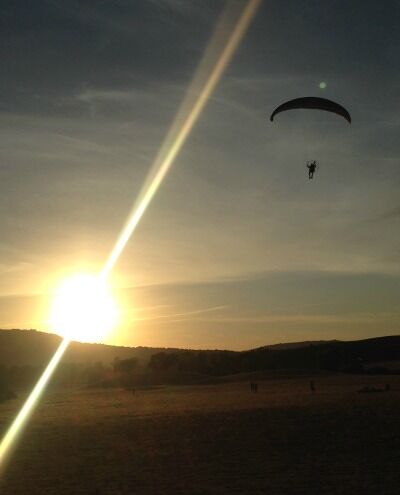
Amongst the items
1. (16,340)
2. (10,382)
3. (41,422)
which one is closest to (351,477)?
(41,422)

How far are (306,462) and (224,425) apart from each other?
6.61m

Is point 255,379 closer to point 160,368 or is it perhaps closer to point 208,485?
point 160,368

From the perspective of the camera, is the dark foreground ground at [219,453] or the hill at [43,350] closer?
the dark foreground ground at [219,453]

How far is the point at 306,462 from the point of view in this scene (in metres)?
15.5

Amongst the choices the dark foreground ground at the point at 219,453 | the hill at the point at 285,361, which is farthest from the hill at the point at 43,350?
the dark foreground ground at the point at 219,453

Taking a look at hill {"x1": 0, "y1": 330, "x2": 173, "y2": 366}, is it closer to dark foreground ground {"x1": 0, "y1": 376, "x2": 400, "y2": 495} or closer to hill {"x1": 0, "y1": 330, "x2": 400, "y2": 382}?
hill {"x1": 0, "y1": 330, "x2": 400, "y2": 382}

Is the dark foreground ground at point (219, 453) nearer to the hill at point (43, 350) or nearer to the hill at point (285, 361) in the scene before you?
the hill at point (285, 361)

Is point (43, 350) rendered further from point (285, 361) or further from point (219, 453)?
point (219, 453)

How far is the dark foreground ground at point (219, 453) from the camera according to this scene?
13633 mm

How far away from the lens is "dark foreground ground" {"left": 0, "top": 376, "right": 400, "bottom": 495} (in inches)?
537

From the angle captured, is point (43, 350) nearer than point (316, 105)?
No

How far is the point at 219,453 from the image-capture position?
1698cm

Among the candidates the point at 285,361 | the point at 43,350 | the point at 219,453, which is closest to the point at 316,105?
the point at 219,453

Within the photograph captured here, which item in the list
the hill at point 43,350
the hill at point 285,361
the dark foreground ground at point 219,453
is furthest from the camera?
the hill at point 43,350
